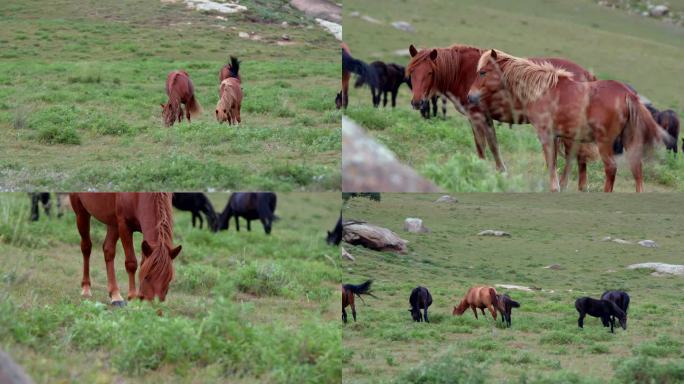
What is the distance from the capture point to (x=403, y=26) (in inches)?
1158

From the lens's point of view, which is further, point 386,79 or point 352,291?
point 386,79

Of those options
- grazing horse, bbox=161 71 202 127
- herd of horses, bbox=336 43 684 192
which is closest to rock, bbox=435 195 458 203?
herd of horses, bbox=336 43 684 192

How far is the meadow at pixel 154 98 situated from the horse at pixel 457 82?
1.83 meters

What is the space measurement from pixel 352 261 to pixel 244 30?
50.4 ft

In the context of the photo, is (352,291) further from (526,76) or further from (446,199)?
(526,76)

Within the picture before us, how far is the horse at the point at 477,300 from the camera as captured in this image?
10.2 m

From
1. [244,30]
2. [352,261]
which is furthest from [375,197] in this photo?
[244,30]

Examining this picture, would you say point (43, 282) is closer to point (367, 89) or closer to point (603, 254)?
point (603, 254)

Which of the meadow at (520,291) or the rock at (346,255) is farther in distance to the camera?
the rock at (346,255)

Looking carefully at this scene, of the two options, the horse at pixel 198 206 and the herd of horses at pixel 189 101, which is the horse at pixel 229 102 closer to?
the herd of horses at pixel 189 101

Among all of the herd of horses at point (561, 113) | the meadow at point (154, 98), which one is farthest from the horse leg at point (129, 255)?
the herd of horses at point (561, 113)

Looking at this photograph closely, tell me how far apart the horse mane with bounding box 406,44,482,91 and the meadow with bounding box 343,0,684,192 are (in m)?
0.70

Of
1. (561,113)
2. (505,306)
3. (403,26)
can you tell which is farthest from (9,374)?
(403,26)

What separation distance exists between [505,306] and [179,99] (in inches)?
270
